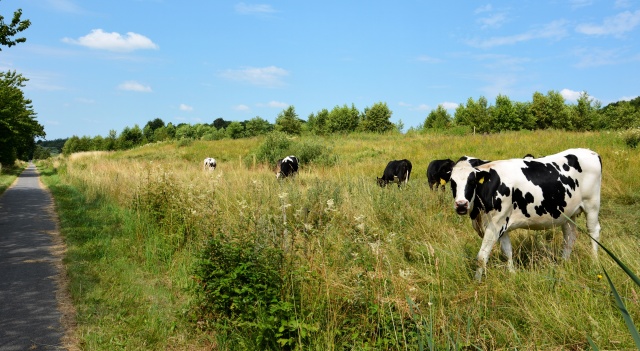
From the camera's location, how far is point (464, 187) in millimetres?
5844

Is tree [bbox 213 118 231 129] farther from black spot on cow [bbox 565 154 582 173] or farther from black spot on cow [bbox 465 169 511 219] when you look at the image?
black spot on cow [bbox 465 169 511 219]

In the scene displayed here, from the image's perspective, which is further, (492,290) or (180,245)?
(180,245)

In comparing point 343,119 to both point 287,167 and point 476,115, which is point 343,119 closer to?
point 476,115

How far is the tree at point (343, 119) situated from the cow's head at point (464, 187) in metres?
54.0

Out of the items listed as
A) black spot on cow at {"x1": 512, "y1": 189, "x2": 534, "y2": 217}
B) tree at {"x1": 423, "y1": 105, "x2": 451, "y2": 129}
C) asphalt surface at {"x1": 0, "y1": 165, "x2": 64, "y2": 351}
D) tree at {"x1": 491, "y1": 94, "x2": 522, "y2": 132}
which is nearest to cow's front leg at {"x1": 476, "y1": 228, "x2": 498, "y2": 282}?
black spot on cow at {"x1": 512, "y1": 189, "x2": 534, "y2": 217}

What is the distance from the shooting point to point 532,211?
5965 millimetres

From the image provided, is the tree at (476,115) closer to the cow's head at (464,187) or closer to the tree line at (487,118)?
the tree line at (487,118)

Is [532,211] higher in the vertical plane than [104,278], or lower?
higher

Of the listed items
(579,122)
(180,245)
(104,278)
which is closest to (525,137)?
(180,245)

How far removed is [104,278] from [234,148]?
99.3 feet

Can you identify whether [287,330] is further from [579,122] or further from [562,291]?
[579,122]

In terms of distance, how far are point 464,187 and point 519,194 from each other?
0.81m

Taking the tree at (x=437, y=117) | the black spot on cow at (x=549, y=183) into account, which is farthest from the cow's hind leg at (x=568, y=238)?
the tree at (x=437, y=117)

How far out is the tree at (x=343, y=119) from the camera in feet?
199
